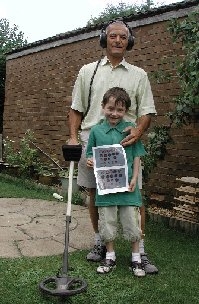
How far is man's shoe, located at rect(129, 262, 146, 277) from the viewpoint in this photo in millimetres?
3357

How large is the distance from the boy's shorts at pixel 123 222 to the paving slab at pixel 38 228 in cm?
84

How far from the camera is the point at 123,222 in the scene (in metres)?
3.45

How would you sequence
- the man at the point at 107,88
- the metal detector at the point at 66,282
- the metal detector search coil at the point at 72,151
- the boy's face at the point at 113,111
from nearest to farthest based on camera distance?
the metal detector at the point at 66,282 < the metal detector search coil at the point at 72,151 < the boy's face at the point at 113,111 < the man at the point at 107,88

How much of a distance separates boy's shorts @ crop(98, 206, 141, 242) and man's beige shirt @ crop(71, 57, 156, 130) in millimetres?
719

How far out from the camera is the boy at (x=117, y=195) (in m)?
3.38

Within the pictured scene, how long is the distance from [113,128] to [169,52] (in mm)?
3357

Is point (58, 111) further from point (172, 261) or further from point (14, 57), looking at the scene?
point (172, 261)

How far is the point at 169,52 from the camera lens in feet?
21.1

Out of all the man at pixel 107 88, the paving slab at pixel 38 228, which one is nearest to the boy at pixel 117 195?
the man at pixel 107 88

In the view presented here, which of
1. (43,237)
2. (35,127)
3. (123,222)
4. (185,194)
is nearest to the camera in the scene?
(123,222)

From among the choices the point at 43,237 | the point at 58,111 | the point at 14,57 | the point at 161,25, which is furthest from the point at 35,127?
the point at 43,237

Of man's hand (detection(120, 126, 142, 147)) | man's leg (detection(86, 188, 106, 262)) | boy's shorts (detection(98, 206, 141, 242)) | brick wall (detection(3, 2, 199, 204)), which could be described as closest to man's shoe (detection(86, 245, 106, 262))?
man's leg (detection(86, 188, 106, 262))

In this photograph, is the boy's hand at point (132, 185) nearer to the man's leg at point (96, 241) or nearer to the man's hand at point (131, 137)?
the man's hand at point (131, 137)

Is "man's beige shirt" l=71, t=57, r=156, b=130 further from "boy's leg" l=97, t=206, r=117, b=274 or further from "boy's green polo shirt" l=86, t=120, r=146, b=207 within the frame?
"boy's leg" l=97, t=206, r=117, b=274
